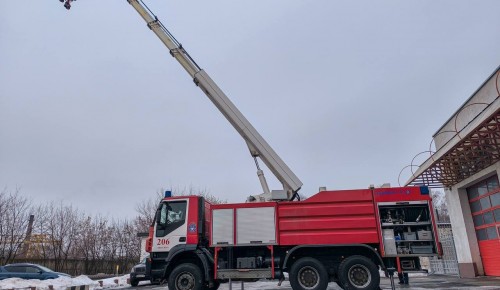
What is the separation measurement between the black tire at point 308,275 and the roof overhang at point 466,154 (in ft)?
19.9

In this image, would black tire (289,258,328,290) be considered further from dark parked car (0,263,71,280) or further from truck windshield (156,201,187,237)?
dark parked car (0,263,71,280)

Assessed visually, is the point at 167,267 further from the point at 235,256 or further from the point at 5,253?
the point at 5,253

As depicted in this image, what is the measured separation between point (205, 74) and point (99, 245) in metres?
29.1

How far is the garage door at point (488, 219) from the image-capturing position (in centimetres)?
1345

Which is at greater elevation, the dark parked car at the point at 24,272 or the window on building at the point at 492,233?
the window on building at the point at 492,233

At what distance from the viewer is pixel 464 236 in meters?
15.3

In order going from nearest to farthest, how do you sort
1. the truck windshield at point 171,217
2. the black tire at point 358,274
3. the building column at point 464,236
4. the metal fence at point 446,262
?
1. the black tire at point 358,274
2. the truck windshield at point 171,217
3. the building column at point 464,236
4. the metal fence at point 446,262

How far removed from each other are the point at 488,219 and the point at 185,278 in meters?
12.5

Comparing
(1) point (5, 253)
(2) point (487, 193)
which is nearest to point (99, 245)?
(1) point (5, 253)

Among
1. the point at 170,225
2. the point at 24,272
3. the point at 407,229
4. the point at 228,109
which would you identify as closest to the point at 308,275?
the point at 407,229

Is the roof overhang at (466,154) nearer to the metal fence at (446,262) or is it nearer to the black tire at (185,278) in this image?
the metal fence at (446,262)

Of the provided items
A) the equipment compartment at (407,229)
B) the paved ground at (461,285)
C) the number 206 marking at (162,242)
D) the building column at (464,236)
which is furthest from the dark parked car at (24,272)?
the building column at (464,236)

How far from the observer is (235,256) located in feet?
33.4

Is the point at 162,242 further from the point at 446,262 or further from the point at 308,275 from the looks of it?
the point at 446,262
